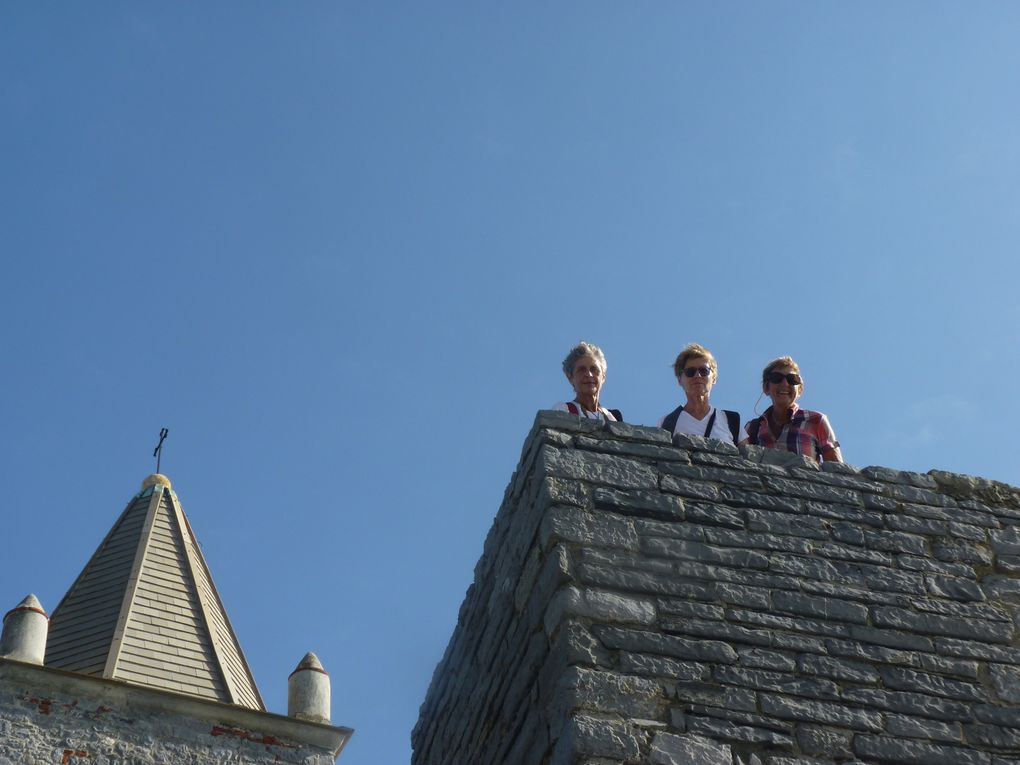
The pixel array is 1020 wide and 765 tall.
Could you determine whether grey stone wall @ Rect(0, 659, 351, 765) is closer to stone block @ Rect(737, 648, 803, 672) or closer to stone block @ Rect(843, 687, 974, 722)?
stone block @ Rect(737, 648, 803, 672)

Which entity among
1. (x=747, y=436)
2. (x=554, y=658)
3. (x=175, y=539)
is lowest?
(x=554, y=658)

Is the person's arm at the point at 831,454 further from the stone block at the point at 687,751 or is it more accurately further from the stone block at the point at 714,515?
the stone block at the point at 687,751

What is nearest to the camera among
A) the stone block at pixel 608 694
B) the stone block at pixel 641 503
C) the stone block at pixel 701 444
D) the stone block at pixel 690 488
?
the stone block at pixel 608 694

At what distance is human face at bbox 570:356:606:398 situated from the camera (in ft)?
22.5

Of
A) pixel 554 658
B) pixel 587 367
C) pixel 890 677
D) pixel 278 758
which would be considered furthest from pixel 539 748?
→ pixel 278 758

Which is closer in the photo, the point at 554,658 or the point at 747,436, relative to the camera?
the point at 554,658

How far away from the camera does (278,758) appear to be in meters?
16.9

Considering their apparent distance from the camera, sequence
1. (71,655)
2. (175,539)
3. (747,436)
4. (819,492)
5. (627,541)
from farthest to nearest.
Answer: (175,539), (71,655), (747,436), (819,492), (627,541)

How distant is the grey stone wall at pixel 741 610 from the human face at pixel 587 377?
0.62 meters

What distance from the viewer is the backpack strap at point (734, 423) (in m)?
6.71

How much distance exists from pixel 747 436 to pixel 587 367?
32.1 inches

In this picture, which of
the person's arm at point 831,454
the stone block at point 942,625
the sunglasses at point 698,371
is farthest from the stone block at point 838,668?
the sunglasses at point 698,371

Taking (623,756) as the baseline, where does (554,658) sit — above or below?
above

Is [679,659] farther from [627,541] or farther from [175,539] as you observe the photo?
[175,539]
